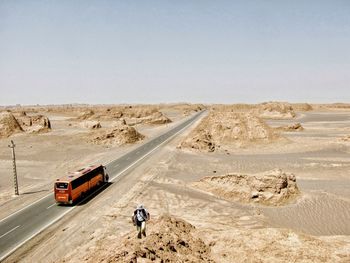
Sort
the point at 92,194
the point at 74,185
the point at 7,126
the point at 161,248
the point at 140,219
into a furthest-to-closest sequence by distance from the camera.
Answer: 1. the point at 7,126
2. the point at 92,194
3. the point at 74,185
4. the point at 140,219
5. the point at 161,248

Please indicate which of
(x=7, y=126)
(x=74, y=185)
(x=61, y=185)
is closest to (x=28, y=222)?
(x=61, y=185)

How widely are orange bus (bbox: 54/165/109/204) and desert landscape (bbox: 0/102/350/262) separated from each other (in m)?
1.48

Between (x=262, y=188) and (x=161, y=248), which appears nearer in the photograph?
(x=161, y=248)

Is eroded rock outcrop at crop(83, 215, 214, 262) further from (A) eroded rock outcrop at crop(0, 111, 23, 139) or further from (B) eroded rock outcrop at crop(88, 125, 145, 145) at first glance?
(A) eroded rock outcrop at crop(0, 111, 23, 139)

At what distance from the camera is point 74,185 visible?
30.6m

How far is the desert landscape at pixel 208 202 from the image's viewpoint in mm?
18469

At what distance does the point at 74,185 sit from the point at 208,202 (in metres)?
13.0

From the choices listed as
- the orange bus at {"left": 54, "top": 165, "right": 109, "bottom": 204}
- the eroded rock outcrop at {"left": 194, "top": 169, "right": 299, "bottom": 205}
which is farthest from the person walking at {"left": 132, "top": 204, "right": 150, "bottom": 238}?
the eroded rock outcrop at {"left": 194, "top": 169, "right": 299, "bottom": 205}

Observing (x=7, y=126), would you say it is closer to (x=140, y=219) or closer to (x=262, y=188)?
(x=262, y=188)

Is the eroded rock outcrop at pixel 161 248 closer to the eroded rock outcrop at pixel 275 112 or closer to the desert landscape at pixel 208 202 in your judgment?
the desert landscape at pixel 208 202

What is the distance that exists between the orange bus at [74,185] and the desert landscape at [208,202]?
148 cm

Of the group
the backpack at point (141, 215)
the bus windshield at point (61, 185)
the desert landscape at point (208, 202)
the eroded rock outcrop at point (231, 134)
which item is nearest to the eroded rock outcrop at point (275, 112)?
the eroded rock outcrop at point (231, 134)

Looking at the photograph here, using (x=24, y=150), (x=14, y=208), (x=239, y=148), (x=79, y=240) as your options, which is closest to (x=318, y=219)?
(x=79, y=240)

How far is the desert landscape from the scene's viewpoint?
18.5 meters
